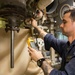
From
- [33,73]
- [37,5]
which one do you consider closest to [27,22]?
[37,5]

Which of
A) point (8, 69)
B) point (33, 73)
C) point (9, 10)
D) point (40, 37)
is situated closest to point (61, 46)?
point (40, 37)

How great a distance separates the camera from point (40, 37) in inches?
46.8

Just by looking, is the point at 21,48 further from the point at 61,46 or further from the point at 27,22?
the point at 61,46

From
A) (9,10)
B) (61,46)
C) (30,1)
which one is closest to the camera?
(9,10)

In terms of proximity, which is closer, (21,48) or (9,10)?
(9,10)

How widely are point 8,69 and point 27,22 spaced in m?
0.37

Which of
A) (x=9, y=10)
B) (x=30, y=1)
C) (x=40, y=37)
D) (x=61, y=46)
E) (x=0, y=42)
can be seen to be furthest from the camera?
(x=40, y=37)

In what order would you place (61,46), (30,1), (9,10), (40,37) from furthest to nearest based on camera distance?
(40,37)
(61,46)
(30,1)
(9,10)

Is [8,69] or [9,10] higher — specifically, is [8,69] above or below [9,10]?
below

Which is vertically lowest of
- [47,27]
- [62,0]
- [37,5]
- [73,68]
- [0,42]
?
[73,68]

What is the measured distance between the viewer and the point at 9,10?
28.2 inches

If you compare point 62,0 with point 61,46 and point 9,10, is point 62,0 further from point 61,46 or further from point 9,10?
point 9,10

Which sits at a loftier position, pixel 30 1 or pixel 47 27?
pixel 30 1

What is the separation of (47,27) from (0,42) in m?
0.46
